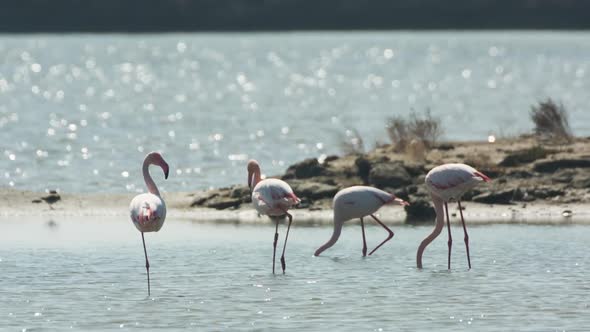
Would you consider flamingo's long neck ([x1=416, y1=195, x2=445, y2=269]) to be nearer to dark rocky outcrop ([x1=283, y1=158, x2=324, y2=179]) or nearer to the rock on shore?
the rock on shore

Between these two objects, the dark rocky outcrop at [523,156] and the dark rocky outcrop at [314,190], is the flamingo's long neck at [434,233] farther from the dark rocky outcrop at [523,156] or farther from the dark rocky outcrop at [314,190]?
the dark rocky outcrop at [523,156]

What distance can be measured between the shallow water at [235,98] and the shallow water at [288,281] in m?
6.37

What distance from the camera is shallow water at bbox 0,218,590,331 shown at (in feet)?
41.3

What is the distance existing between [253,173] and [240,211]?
3673mm

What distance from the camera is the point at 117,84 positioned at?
6397cm

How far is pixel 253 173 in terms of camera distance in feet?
53.9

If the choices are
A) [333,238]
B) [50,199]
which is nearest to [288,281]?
[333,238]

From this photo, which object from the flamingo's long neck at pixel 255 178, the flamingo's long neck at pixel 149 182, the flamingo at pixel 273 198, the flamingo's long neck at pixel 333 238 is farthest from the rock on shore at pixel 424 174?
the flamingo's long neck at pixel 149 182

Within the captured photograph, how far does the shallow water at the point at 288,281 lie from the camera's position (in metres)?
12.6

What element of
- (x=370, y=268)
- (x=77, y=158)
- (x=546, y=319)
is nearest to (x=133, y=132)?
(x=77, y=158)

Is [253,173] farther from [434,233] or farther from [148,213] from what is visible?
[148,213]

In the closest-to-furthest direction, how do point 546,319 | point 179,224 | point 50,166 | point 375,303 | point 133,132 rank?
point 546,319, point 375,303, point 179,224, point 50,166, point 133,132

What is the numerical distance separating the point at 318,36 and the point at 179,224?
115648 mm

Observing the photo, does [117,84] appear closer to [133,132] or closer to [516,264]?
[133,132]
